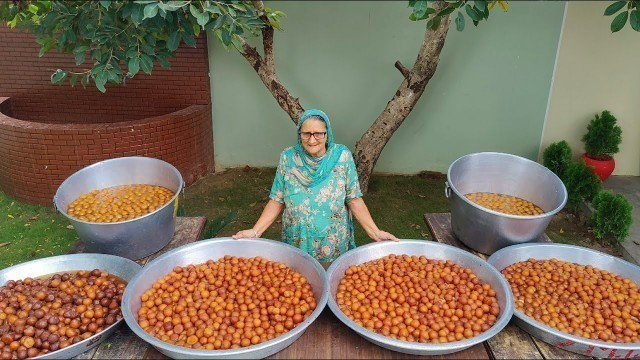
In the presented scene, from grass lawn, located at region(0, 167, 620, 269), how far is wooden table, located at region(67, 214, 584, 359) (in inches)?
94.5

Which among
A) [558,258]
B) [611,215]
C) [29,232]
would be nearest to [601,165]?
[611,215]

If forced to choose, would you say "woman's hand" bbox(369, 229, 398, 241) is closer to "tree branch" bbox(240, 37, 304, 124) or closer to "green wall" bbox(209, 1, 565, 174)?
"tree branch" bbox(240, 37, 304, 124)

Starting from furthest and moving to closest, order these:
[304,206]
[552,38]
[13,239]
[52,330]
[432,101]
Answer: [432,101] → [552,38] → [13,239] → [304,206] → [52,330]

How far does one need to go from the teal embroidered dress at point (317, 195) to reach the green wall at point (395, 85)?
10.2ft

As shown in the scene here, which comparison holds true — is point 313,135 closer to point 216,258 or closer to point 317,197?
point 317,197

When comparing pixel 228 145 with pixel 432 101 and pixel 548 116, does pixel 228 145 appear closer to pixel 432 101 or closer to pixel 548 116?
pixel 432 101

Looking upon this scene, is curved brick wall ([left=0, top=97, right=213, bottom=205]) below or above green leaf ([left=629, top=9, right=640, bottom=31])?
below

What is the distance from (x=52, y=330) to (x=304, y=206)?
1507mm

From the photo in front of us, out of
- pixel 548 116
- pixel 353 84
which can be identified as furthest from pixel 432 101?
pixel 548 116

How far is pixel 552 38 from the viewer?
558cm

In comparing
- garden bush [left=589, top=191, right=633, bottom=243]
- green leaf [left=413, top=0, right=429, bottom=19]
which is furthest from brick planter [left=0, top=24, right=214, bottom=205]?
garden bush [left=589, top=191, right=633, bottom=243]

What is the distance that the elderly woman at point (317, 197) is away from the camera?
288 cm

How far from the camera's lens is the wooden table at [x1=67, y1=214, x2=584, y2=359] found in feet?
6.94

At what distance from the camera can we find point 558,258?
280 centimetres
